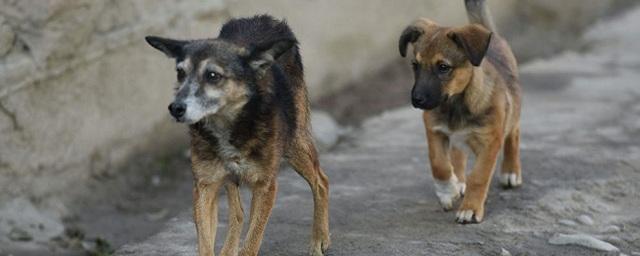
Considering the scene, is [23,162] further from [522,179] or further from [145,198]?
[522,179]

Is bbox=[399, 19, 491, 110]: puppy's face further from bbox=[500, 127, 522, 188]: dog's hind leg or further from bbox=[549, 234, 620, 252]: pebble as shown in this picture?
bbox=[549, 234, 620, 252]: pebble

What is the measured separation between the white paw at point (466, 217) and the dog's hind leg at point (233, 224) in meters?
1.50

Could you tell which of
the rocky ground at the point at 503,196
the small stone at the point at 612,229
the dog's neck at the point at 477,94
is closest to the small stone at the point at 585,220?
the rocky ground at the point at 503,196

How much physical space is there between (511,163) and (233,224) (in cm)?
239

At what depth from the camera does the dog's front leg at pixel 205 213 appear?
5922mm

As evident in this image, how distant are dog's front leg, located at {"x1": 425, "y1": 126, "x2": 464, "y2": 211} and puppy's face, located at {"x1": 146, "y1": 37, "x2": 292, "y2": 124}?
165cm

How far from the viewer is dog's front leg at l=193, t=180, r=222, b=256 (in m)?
5.92

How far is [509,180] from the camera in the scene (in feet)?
25.6

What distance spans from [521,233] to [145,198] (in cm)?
330

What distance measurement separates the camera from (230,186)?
20.8ft

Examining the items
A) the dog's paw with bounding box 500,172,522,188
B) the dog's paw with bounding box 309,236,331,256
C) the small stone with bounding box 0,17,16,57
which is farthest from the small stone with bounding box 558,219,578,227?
the small stone with bounding box 0,17,16,57

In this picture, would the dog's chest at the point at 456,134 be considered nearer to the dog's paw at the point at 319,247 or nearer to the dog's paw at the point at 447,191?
the dog's paw at the point at 447,191

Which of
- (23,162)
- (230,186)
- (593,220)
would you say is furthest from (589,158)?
(23,162)

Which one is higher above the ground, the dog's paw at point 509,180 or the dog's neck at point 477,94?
the dog's neck at point 477,94
